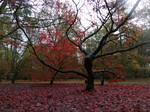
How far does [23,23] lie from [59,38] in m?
6.55

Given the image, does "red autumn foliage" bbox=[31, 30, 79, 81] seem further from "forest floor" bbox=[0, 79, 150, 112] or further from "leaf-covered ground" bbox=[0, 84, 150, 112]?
"leaf-covered ground" bbox=[0, 84, 150, 112]

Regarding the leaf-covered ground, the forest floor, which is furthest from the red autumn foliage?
the leaf-covered ground

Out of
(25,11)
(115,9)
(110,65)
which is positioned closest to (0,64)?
(25,11)

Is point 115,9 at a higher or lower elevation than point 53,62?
higher

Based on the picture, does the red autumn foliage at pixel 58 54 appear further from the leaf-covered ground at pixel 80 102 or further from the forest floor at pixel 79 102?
the leaf-covered ground at pixel 80 102

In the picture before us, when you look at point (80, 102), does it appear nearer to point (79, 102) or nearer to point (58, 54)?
point (79, 102)

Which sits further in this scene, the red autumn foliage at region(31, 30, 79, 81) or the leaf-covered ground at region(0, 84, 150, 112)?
the red autumn foliage at region(31, 30, 79, 81)

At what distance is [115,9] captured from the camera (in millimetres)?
8328

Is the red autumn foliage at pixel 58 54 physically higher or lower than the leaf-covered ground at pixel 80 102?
higher

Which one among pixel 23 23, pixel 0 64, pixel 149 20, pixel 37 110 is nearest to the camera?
pixel 37 110

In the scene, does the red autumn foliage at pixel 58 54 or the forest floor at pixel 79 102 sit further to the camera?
the red autumn foliage at pixel 58 54

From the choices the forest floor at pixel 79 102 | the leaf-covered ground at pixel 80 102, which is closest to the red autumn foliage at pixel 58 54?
the forest floor at pixel 79 102

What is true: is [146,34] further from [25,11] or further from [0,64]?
[0,64]

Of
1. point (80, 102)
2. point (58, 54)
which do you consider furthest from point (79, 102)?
point (58, 54)
